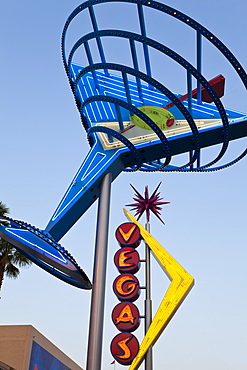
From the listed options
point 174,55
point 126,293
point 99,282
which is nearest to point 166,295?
point 126,293

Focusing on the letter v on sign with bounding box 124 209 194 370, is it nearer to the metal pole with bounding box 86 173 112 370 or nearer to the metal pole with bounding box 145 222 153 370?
the metal pole with bounding box 145 222 153 370

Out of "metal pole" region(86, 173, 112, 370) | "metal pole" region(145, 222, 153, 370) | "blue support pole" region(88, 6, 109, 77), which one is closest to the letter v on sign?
"metal pole" region(145, 222, 153, 370)

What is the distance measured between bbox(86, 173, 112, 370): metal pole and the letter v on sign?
1.22m

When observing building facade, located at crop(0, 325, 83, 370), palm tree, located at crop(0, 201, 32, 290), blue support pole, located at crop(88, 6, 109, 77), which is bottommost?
building facade, located at crop(0, 325, 83, 370)

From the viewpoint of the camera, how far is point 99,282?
13836 mm

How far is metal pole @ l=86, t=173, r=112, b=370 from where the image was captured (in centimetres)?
1271

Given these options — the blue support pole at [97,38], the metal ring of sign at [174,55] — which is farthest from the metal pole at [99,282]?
the blue support pole at [97,38]

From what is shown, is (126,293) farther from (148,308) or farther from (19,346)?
(19,346)

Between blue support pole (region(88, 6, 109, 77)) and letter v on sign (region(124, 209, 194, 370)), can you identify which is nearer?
letter v on sign (region(124, 209, 194, 370))

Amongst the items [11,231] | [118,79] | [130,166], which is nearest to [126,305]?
[11,231]

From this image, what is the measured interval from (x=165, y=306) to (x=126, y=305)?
1386mm

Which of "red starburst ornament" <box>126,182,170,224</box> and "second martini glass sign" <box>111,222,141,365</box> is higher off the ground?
"red starburst ornament" <box>126,182,170,224</box>

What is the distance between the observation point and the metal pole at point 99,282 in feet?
41.7

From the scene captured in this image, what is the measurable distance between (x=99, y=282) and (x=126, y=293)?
1.10 m
